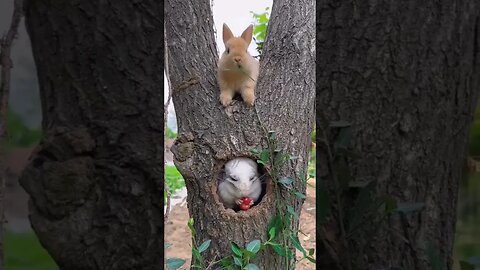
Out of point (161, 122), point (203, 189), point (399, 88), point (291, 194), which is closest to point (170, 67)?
point (203, 189)

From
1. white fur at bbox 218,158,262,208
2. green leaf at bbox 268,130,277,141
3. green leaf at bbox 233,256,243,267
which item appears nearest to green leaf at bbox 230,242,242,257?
green leaf at bbox 233,256,243,267

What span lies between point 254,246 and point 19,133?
2.83 feet

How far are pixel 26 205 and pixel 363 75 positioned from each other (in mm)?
354

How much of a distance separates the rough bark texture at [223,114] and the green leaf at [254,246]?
5 cm

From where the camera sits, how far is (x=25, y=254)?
0.48 meters

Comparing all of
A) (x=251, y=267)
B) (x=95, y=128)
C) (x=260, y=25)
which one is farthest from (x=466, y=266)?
(x=260, y=25)

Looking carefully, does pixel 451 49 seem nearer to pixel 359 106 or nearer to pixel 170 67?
pixel 359 106

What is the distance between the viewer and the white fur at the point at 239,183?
4.33 ft

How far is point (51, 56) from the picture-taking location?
1.51 feet

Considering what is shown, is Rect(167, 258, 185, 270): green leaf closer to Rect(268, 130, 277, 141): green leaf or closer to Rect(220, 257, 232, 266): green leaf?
Rect(220, 257, 232, 266): green leaf

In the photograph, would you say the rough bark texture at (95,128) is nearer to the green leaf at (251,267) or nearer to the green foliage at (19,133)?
the green foliage at (19,133)

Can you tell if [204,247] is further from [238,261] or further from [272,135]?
[272,135]

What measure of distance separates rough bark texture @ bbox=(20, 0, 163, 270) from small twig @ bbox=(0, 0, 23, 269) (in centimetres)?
1

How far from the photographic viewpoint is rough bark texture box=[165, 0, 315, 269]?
4.28ft
